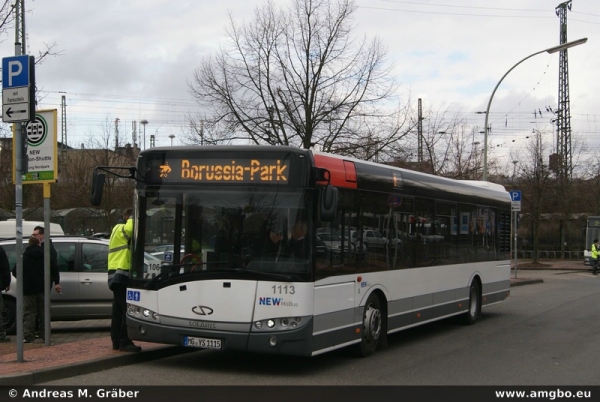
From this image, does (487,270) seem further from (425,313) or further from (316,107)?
(316,107)

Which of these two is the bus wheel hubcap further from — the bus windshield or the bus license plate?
the bus license plate

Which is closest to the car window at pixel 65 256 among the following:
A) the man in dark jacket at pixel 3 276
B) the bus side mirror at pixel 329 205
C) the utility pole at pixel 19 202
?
the man in dark jacket at pixel 3 276

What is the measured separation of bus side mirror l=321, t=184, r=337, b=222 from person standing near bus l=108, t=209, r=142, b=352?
293 cm

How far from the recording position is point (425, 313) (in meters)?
12.5

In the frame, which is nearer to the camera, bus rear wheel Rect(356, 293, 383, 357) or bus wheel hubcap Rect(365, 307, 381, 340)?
bus rear wheel Rect(356, 293, 383, 357)

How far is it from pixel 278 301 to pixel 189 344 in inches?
51.0

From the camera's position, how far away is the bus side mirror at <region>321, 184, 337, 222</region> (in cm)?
862

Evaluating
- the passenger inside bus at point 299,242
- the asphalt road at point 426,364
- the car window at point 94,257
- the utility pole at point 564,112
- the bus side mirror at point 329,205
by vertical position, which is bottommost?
the asphalt road at point 426,364

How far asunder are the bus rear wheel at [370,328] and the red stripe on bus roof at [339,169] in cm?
179

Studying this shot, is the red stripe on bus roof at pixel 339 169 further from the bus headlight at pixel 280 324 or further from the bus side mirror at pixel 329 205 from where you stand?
the bus headlight at pixel 280 324

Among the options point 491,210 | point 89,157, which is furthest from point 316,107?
point 89,157

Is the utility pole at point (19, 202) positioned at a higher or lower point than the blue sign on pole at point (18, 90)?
lower

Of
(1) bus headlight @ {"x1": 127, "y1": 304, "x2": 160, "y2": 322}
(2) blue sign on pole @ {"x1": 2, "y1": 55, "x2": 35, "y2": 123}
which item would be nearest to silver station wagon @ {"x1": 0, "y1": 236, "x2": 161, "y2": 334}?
(1) bus headlight @ {"x1": 127, "y1": 304, "x2": 160, "y2": 322}

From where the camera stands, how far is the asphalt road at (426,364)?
344 inches
